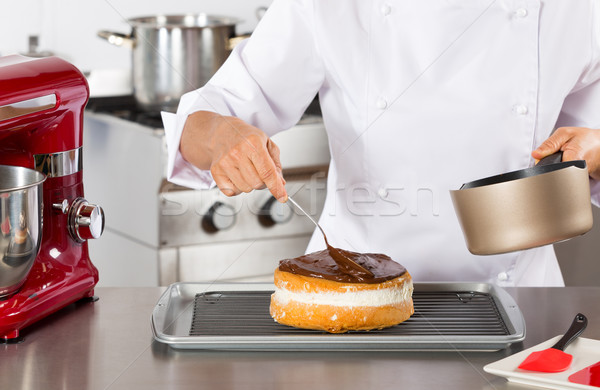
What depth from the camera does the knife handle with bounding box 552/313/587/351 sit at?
2.83ft

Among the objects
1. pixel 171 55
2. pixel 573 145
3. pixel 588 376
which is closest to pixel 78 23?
pixel 171 55

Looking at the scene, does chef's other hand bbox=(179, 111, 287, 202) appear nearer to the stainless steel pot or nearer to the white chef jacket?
the white chef jacket

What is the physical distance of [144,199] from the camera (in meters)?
1.98

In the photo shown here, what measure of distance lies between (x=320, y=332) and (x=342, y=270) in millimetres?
84

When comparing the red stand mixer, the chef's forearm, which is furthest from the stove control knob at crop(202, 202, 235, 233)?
the red stand mixer

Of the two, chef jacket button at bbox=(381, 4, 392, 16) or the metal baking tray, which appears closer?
the metal baking tray

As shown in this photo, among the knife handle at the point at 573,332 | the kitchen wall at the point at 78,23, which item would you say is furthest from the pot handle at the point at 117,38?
the knife handle at the point at 573,332

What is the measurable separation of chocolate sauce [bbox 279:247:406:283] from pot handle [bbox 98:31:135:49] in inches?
50.1

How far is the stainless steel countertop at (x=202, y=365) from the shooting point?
2.59ft

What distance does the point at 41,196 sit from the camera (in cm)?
91

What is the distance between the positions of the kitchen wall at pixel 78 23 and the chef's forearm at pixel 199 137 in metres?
1.26

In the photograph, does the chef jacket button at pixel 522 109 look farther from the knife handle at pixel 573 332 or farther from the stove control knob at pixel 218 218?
Result: the stove control knob at pixel 218 218

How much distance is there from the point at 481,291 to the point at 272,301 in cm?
29

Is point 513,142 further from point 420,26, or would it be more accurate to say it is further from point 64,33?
point 64,33
